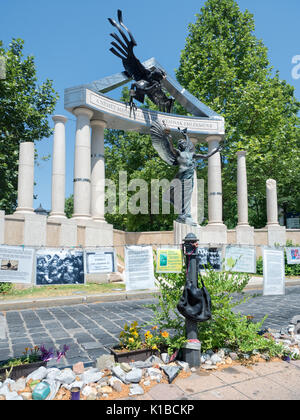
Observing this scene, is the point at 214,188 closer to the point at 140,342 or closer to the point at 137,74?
the point at 137,74

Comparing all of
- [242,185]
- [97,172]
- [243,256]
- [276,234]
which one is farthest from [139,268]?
[276,234]

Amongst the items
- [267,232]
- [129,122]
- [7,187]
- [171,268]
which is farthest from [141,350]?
[7,187]

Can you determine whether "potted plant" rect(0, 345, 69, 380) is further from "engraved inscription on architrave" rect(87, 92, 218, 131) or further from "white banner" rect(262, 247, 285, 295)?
"engraved inscription on architrave" rect(87, 92, 218, 131)

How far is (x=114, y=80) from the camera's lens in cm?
1627

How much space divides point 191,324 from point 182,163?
10900 millimetres

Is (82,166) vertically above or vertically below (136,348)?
above

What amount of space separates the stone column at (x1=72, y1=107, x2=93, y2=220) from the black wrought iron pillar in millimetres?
10556

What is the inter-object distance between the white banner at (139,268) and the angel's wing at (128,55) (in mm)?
13342

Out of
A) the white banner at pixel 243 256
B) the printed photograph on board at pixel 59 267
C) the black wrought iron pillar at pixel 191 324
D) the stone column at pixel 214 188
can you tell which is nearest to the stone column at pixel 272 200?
the stone column at pixel 214 188

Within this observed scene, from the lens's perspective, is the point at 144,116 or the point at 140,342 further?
the point at 144,116

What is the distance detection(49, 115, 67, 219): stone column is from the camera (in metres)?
14.2

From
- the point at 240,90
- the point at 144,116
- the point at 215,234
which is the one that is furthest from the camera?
the point at 240,90

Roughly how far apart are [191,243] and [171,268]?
0.65 m

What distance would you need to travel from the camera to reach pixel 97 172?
16.0 meters
